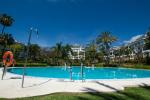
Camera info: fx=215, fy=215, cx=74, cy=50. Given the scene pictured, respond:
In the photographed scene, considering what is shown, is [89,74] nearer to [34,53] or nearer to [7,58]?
[7,58]

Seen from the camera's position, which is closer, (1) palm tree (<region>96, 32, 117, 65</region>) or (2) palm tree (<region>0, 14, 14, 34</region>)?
(2) palm tree (<region>0, 14, 14, 34</region>)

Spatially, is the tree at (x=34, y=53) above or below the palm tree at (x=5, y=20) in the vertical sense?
below

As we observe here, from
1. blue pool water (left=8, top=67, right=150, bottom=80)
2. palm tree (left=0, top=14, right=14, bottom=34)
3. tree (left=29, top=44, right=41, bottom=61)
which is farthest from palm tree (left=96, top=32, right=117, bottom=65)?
blue pool water (left=8, top=67, right=150, bottom=80)

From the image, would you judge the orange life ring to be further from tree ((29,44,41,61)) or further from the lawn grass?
tree ((29,44,41,61))

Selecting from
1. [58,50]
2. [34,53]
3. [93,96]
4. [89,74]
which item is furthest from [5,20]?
[93,96]

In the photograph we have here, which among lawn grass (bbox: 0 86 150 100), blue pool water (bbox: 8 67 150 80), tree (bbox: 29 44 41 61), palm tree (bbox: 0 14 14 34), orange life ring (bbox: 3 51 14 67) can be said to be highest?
palm tree (bbox: 0 14 14 34)

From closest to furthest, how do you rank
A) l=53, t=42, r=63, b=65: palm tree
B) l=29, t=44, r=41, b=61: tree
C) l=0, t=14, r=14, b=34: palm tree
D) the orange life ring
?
the orange life ring, l=0, t=14, r=14, b=34: palm tree, l=53, t=42, r=63, b=65: palm tree, l=29, t=44, r=41, b=61: tree

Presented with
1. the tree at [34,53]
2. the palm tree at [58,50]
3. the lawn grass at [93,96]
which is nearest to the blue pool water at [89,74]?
the lawn grass at [93,96]

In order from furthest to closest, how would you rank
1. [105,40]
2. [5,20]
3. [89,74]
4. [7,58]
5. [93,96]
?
[105,40] → [5,20] → [89,74] → [7,58] → [93,96]

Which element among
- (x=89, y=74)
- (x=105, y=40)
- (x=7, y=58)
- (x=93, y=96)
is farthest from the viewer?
(x=105, y=40)

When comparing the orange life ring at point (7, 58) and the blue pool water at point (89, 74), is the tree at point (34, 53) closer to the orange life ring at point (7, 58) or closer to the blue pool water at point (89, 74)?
the blue pool water at point (89, 74)

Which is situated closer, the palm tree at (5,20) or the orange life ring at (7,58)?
the orange life ring at (7,58)

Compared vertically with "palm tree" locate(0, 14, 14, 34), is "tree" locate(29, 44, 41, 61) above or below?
below

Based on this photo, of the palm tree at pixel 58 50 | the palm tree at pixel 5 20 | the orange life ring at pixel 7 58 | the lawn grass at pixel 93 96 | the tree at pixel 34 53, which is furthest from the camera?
the tree at pixel 34 53
